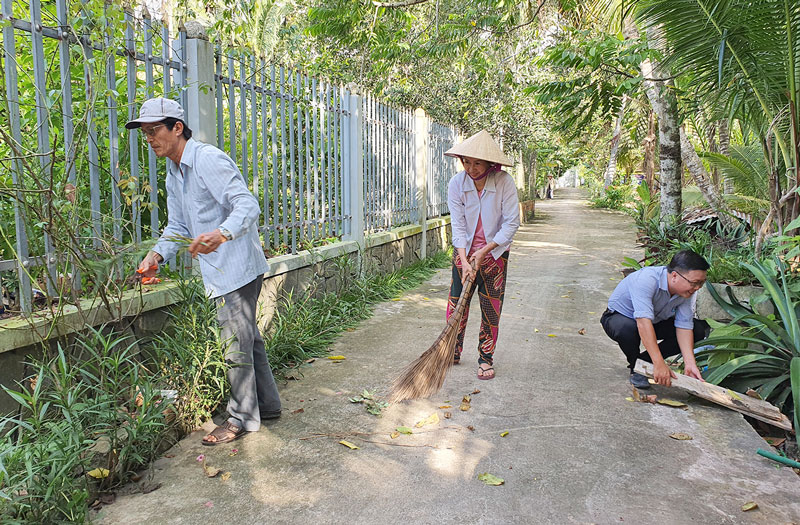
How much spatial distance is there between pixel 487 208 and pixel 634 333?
1.31m

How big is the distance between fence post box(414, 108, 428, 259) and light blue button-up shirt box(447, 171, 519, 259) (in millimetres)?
5039

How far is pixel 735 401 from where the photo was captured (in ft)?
12.2

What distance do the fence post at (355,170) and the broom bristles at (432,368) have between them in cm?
285

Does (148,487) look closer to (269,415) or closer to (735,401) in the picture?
(269,415)

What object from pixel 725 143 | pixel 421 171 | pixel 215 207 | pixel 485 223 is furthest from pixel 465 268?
pixel 725 143

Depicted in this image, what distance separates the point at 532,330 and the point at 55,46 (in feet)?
14.4

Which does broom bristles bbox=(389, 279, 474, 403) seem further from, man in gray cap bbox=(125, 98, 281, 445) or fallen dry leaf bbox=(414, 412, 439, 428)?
man in gray cap bbox=(125, 98, 281, 445)

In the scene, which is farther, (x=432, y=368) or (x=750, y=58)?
(x=750, y=58)

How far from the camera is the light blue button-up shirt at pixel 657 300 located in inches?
153

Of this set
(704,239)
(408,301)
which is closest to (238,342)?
(408,301)

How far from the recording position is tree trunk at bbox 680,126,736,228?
779 centimetres

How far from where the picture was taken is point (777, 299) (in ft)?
13.7

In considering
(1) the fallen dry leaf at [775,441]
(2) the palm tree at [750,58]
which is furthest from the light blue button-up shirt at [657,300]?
(2) the palm tree at [750,58]

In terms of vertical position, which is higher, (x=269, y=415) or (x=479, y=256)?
(x=479, y=256)
